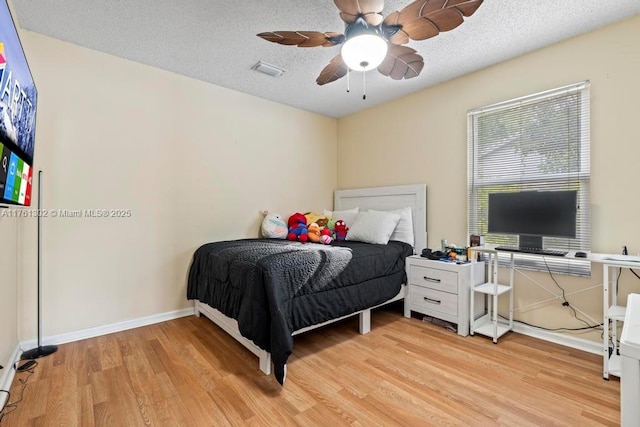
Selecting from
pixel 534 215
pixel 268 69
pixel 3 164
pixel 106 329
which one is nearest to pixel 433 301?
pixel 534 215

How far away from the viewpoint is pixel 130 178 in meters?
2.74

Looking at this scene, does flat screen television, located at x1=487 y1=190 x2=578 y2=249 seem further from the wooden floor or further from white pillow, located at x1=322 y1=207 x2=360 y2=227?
white pillow, located at x1=322 y1=207 x2=360 y2=227

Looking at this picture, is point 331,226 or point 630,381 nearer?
point 630,381

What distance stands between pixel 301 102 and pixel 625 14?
2.90 meters

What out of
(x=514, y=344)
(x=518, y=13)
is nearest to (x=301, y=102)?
(x=518, y=13)

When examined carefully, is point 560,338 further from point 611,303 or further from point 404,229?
→ point 404,229


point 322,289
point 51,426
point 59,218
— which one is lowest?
point 51,426

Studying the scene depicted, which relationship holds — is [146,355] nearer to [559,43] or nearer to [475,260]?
[475,260]

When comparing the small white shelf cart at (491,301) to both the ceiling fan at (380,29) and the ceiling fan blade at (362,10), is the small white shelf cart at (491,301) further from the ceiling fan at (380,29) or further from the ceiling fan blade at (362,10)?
the ceiling fan blade at (362,10)

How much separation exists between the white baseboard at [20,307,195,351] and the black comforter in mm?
260

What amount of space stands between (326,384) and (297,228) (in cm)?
190

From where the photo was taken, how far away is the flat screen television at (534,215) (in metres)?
2.21

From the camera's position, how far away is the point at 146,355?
7.26 ft

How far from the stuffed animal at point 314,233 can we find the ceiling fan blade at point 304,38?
1.97 meters
